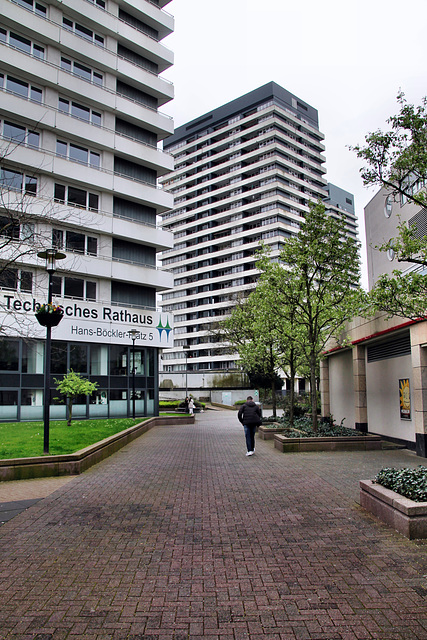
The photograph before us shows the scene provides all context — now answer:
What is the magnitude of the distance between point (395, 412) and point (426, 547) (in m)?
12.8

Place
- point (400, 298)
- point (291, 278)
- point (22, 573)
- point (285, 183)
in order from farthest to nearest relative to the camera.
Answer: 1. point (285, 183)
2. point (291, 278)
3. point (400, 298)
4. point (22, 573)

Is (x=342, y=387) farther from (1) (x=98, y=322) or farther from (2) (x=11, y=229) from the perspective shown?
(2) (x=11, y=229)

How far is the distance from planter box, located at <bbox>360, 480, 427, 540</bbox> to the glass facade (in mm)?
19458

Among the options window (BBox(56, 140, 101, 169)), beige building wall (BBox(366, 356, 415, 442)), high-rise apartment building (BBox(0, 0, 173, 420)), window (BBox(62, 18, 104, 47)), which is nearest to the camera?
beige building wall (BBox(366, 356, 415, 442))

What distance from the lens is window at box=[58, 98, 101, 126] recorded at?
30750 mm

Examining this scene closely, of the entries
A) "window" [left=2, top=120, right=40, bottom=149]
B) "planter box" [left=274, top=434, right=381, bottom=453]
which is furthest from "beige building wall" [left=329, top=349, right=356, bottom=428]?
"window" [left=2, top=120, right=40, bottom=149]

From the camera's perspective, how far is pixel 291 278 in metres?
17.3

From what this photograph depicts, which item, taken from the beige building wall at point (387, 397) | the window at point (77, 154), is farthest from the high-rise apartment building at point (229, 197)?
the beige building wall at point (387, 397)

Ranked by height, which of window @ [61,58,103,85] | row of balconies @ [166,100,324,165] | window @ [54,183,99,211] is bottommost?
window @ [54,183,99,211]

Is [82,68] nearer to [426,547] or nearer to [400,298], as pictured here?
[400,298]

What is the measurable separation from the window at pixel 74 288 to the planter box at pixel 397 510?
1002 inches

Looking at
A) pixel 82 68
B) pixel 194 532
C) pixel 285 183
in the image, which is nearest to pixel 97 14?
pixel 82 68

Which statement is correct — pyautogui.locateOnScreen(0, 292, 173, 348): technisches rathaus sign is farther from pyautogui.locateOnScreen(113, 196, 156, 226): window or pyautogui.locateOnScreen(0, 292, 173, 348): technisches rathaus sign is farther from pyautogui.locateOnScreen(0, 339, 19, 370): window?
pyautogui.locateOnScreen(113, 196, 156, 226): window

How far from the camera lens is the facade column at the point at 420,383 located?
13.9 metres
